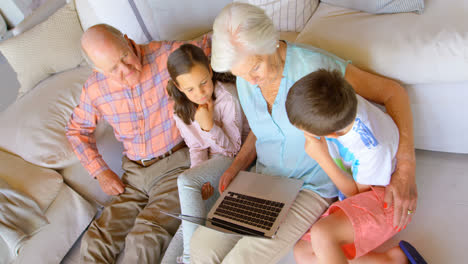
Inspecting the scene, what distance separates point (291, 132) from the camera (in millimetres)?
1167

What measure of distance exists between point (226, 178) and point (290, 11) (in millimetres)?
853

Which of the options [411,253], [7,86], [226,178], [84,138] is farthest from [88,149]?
[411,253]

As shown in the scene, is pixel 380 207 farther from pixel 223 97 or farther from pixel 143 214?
pixel 143 214

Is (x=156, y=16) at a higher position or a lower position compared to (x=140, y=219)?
→ higher

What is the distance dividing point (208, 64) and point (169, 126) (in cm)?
46

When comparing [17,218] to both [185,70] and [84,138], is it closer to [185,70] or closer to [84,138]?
[84,138]

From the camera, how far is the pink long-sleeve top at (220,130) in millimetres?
1441

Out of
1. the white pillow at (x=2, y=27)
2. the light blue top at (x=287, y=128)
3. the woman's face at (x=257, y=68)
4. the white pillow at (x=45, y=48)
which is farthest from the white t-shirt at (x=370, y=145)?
the white pillow at (x=2, y=27)

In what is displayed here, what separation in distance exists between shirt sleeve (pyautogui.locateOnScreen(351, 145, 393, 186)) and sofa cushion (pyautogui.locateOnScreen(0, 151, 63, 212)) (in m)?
1.46

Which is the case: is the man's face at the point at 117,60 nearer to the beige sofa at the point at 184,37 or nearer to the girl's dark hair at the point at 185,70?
the girl's dark hair at the point at 185,70

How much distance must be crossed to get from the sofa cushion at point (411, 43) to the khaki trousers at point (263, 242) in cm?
54

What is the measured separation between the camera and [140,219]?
1.52m

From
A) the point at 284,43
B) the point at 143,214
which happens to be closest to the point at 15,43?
the point at 143,214

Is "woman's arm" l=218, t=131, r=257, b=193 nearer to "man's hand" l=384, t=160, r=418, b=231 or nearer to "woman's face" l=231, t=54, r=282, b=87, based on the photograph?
"woman's face" l=231, t=54, r=282, b=87
